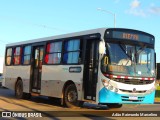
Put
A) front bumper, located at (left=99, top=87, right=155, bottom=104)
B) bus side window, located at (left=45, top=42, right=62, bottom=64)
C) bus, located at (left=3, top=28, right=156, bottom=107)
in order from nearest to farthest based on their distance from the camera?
1. front bumper, located at (left=99, top=87, right=155, bottom=104)
2. bus, located at (left=3, top=28, right=156, bottom=107)
3. bus side window, located at (left=45, top=42, right=62, bottom=64)

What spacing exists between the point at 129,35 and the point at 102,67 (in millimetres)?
1915

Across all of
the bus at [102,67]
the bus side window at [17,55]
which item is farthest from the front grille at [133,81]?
the bus side window at [17,55]

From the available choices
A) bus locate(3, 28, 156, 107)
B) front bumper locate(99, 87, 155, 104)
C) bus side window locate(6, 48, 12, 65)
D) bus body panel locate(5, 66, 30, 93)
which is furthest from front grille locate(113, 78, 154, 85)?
bus side window locate(6, 48, 12, 65)

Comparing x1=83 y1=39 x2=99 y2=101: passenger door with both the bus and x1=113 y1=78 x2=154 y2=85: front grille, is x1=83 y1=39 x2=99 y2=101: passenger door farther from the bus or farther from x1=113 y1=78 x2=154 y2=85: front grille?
x1=113 y1=78 x2=154 y2=85: front grille

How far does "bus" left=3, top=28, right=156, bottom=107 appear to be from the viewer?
1563cm

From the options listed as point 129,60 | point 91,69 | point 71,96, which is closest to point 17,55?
point 71,96

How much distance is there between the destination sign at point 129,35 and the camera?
1605 centimetres

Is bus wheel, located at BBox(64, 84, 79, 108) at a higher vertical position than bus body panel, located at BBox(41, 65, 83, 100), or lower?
lower

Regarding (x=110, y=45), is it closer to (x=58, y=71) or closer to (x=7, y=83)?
(x=58, y=71)

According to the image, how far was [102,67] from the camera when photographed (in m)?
15.7

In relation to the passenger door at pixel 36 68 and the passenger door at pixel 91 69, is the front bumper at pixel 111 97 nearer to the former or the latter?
the passenger door at pixel 91 69

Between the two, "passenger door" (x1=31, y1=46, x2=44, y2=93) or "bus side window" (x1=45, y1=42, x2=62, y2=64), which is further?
"passenger door" (x1=31, y1=46, x2=44, y2=93)

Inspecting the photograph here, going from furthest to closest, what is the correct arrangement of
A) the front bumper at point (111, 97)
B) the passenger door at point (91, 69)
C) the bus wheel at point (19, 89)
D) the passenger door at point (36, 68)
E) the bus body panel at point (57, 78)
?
the bus wheel at point (19, 89), the passenger door at point (36, 68), the bus body panel at point (57, 78), the passenger door at point (91, 69), the front bumper at point (111, 97)

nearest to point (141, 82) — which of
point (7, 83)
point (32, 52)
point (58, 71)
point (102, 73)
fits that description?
point (102, 73)
